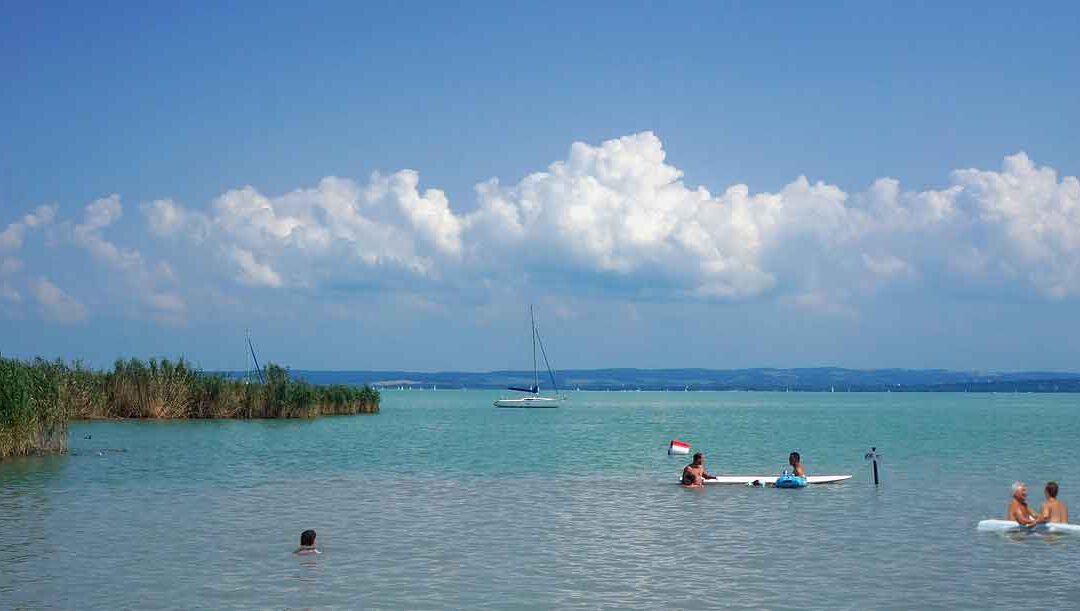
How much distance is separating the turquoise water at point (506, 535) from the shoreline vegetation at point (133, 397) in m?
1.71

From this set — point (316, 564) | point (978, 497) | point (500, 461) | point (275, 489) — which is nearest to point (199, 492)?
point (275, 489)

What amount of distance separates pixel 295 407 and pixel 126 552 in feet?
205

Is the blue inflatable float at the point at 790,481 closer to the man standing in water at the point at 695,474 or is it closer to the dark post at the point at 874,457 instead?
the dark post at the point at 874,457

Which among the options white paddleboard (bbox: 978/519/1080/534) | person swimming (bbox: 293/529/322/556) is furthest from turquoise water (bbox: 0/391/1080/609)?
white paddleboard (bbox: 978/519/1080/534)

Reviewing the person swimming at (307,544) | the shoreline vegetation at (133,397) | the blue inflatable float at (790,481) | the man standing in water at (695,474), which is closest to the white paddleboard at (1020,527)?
the blue inflatable float at (790,481)

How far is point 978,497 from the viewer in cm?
→ 3462

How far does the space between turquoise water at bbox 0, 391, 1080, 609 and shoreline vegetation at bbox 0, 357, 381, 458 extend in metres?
1.71

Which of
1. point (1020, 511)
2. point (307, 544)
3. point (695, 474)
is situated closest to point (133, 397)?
point (695, 474)

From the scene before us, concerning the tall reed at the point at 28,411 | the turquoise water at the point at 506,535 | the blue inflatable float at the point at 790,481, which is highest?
the tall reed at the point at 28,411

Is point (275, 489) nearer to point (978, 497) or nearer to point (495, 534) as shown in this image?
point (495, 534)

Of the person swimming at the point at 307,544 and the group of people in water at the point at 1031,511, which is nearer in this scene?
the person swimming at the point at 307,544

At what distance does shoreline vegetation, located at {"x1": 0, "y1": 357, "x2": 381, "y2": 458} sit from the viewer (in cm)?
4072

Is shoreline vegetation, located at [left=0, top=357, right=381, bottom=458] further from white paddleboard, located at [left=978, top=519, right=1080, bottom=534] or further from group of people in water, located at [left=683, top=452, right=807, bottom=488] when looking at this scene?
white paddleboard, located at [left=978, top=519, right=1080, bottom=534]

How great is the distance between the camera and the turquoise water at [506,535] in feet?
63.2
